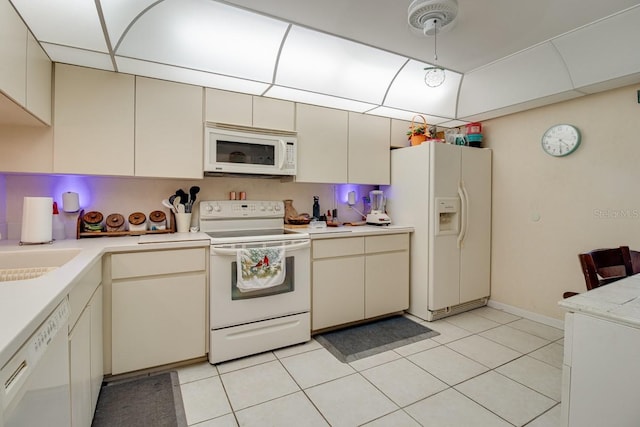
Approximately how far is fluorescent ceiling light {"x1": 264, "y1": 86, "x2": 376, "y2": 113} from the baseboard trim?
2584mm

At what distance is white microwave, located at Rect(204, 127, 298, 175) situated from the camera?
8.28ft

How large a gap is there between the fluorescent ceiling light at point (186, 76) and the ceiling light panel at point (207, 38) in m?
0.06

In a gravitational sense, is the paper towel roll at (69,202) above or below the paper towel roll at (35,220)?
above

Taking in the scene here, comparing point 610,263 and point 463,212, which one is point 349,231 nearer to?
point 463,212

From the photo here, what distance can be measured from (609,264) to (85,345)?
2.99m

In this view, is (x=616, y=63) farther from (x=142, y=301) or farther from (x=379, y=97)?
(x=142, y=301)

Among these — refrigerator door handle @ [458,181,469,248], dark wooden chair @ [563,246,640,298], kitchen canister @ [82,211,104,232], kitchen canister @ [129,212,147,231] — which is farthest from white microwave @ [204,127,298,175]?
dark wooden chair @ [563,246,640,298]

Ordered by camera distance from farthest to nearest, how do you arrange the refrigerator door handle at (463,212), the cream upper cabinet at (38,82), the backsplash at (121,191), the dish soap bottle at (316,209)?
the dish soap bottle at (316,209), the refrigerator door handle at (463,212), the backsplash at (121,191), the cream upper cabinet at (38,82)

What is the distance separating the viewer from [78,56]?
2.02 m

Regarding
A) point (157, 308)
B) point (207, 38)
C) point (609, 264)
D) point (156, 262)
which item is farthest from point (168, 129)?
point (609, 264)

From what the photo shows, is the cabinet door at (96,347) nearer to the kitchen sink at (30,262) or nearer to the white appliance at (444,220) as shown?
the kitchen sink at (30,262)

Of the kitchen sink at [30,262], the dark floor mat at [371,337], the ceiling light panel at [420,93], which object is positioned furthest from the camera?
the ceiling light panel at [420,93]

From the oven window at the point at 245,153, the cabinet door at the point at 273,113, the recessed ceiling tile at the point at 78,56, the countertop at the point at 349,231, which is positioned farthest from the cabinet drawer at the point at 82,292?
the cabinet door at the point at 273,113

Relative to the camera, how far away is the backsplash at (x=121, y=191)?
2.26 meters
